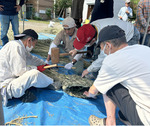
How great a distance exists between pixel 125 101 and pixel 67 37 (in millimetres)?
2435

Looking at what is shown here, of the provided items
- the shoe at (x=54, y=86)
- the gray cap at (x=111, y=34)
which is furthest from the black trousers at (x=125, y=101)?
the shoe at (x=54, y=86)

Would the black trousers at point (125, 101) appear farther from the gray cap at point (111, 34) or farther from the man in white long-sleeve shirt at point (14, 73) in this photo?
the man in white long-sleeve shirt at point (14, 73)

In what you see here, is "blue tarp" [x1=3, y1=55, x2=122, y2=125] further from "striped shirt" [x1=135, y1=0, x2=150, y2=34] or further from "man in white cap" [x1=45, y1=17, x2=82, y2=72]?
"striped shirt" [x1=135, y1=0, x2=150, y2=34]

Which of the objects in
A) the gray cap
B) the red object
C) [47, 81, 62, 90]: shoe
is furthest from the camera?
[47, 81, 62, 90]: shoe

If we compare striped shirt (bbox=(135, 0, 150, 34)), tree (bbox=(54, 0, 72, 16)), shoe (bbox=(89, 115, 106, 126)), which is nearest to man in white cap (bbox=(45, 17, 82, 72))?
shoe (bbox=(89, 115, 106, 126))

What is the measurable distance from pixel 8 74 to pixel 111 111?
1.53 meters

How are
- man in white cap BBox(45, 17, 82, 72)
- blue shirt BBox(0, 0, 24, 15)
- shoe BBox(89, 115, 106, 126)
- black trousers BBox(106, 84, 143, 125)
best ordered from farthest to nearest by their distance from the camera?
blue shirt BBox(0, 0, 24, 15)
man in white cap BBox(45, 17, 82, 72)
shoe BBox(89, 115, 106, 126)
black trousers BBox(106, 84, 143, 125)

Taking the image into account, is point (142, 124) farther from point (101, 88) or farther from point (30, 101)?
point (30, 101)

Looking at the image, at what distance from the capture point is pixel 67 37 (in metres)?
3.39

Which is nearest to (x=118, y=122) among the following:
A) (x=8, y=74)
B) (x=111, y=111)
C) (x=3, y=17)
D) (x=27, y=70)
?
(x=111, y=111)

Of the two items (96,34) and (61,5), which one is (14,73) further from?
(61,5)

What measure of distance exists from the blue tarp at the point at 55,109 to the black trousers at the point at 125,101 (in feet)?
1.83

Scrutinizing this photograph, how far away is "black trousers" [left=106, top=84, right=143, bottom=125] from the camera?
1.25m

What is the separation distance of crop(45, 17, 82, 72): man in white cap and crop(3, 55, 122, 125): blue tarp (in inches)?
38.1
